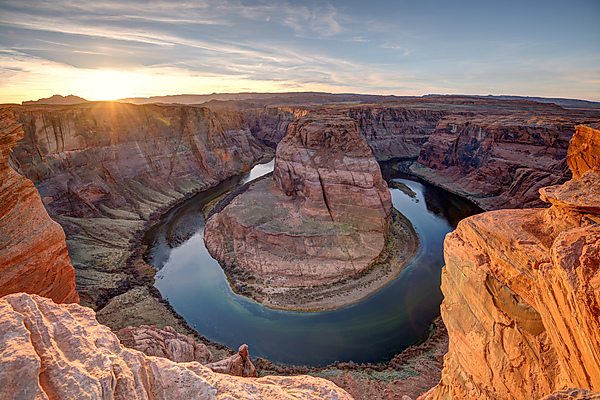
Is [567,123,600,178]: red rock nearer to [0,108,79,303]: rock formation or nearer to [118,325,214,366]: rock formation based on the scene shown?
[118,325,214,366]: rock formation

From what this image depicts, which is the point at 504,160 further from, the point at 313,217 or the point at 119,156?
the point at 119,156

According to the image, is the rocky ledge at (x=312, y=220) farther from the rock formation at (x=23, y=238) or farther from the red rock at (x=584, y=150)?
the red rock at (x=584, y=150)

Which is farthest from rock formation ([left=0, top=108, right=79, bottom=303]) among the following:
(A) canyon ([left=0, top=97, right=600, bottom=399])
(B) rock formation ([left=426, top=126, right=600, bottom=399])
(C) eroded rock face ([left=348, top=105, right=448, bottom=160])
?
(C) eroded rock face ([left=348, top=105, right=448, bottom=160])

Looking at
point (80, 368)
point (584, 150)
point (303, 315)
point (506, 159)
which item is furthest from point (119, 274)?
point (506, 159)

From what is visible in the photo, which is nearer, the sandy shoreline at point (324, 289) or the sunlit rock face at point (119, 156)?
the sandy shoreline at point (324, 289)

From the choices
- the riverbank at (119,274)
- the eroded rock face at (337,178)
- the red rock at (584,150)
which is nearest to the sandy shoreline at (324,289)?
the eroded rock face at (337,178)
